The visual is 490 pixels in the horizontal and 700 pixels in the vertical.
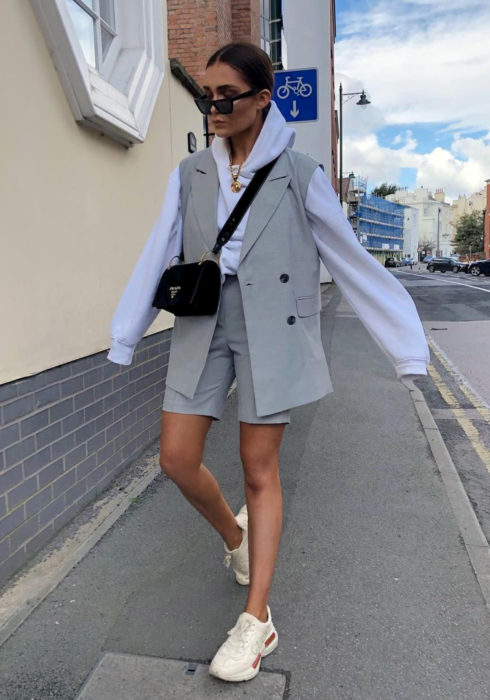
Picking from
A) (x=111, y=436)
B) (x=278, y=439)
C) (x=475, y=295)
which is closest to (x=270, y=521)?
(x=278, y=439)

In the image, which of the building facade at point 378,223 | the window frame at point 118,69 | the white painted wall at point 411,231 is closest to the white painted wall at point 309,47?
the window frame at point 118,69

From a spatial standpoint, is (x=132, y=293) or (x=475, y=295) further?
(x=475, y=295)

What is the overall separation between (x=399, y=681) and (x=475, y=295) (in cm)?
2096

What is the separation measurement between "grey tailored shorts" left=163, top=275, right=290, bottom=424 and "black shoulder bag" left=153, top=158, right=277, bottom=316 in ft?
0.22

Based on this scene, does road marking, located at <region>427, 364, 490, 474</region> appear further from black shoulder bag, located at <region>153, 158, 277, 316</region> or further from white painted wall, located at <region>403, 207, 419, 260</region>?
white painted wall, located at <region>403, 207, 419, 260</region>

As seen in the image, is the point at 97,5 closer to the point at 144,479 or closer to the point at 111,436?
the point at 111,436

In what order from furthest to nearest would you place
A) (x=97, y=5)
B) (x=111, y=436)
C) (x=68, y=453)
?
1. (x=97, y=5)
2. (x=111, y=436)
3. (x=68, y=453)

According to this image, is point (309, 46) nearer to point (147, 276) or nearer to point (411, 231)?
point (147, 276)

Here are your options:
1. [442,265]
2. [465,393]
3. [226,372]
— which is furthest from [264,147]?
[442,265]

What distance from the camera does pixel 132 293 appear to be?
222cm

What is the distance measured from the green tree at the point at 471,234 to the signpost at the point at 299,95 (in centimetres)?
7544

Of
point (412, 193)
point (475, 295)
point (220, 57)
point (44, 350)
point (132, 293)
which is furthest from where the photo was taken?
point (412, 193)

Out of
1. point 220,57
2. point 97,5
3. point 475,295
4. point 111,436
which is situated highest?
point 97,5

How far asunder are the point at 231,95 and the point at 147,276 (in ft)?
2.26
